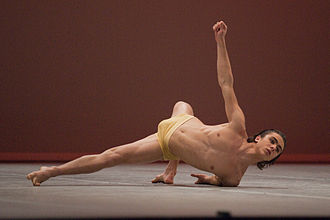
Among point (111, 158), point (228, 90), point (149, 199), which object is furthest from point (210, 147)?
point (149, 199)

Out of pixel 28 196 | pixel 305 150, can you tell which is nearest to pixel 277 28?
pixel 305 150

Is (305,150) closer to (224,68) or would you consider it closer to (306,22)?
(306,22)

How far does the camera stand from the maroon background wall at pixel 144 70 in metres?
8.35

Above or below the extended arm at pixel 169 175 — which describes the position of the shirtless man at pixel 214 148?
above

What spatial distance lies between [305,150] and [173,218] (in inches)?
263

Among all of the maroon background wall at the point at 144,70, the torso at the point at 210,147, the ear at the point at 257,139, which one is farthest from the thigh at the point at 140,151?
the maroon background wall at the point at 144,70

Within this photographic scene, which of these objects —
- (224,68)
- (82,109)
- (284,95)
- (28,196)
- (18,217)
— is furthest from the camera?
(284,95)

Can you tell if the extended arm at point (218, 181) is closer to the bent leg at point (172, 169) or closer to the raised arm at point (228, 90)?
the bent leg at point (172, 169)

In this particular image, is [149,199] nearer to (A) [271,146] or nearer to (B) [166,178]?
(A) [271,146]

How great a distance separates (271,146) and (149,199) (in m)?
1.15

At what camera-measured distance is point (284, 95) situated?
356 inches

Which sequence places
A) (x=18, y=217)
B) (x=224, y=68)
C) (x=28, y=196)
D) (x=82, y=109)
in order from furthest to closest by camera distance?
1. (x=82, y=109)
2. (x=224, y=68)
3. (x=28, y=196)
4. (x=18, y=217)

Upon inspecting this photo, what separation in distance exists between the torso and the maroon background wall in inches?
165

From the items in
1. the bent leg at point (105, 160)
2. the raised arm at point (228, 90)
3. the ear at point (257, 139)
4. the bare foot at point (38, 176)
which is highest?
the raised arm at point (228, 90)
